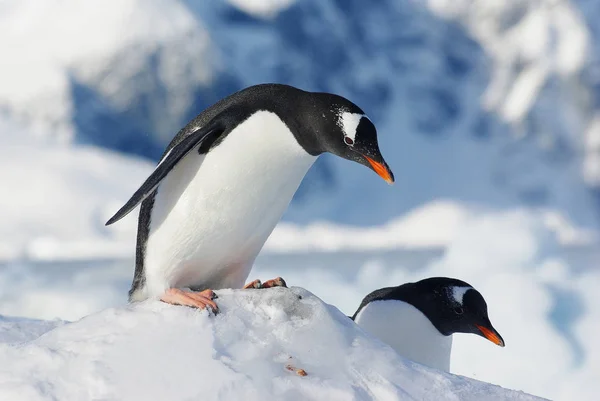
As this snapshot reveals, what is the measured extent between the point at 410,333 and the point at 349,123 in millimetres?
1283

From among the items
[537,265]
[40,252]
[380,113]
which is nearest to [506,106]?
[380,113]

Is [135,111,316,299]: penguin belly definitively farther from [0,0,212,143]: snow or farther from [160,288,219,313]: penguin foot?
[0,0,212,143]: snow

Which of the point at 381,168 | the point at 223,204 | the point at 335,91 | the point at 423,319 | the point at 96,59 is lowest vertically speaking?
the point at 223,204

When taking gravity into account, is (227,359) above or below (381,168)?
below

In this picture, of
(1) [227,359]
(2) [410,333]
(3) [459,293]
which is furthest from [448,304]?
(1) [227,359]

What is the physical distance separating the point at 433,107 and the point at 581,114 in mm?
5381

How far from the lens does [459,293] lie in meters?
3.00

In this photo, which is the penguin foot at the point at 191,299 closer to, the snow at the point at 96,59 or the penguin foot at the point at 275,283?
the penguin foot at the point at 275,283

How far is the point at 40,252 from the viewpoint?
683 inches

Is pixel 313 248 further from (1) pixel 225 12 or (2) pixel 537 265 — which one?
(2) pixel 537 265

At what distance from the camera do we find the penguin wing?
209 cm

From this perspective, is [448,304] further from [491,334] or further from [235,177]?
[235,177]

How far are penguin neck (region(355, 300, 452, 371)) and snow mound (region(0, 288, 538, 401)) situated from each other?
122 cm

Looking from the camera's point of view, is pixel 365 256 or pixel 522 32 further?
pixel 522 32
